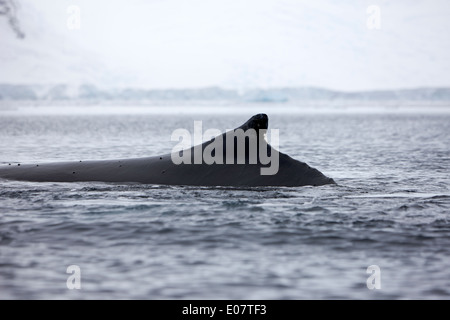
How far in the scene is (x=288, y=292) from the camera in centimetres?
995

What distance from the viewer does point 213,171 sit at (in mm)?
17953

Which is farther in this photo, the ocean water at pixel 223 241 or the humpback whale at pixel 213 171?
the humpback whale at pixel 213 171

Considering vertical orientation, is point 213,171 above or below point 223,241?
above

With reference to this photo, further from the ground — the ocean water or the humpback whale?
the humpback whale

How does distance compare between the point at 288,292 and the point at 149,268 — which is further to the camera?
the point at 149,268

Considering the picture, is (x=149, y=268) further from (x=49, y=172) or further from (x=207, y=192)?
(x=49, y=172)

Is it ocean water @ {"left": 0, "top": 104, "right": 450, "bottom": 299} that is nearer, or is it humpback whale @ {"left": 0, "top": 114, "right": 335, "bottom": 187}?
ocean water @ {"left": 0, "top": 104, "right": 450, "bottom": 299}

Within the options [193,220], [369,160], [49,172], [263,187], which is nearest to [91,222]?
[193,220]

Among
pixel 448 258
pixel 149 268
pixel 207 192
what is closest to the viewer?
pixel 149 268

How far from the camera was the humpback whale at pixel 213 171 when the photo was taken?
1747 cm

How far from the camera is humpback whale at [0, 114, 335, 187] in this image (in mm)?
17469

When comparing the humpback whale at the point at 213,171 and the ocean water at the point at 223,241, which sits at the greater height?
the humpback whale at the point at 213,171
